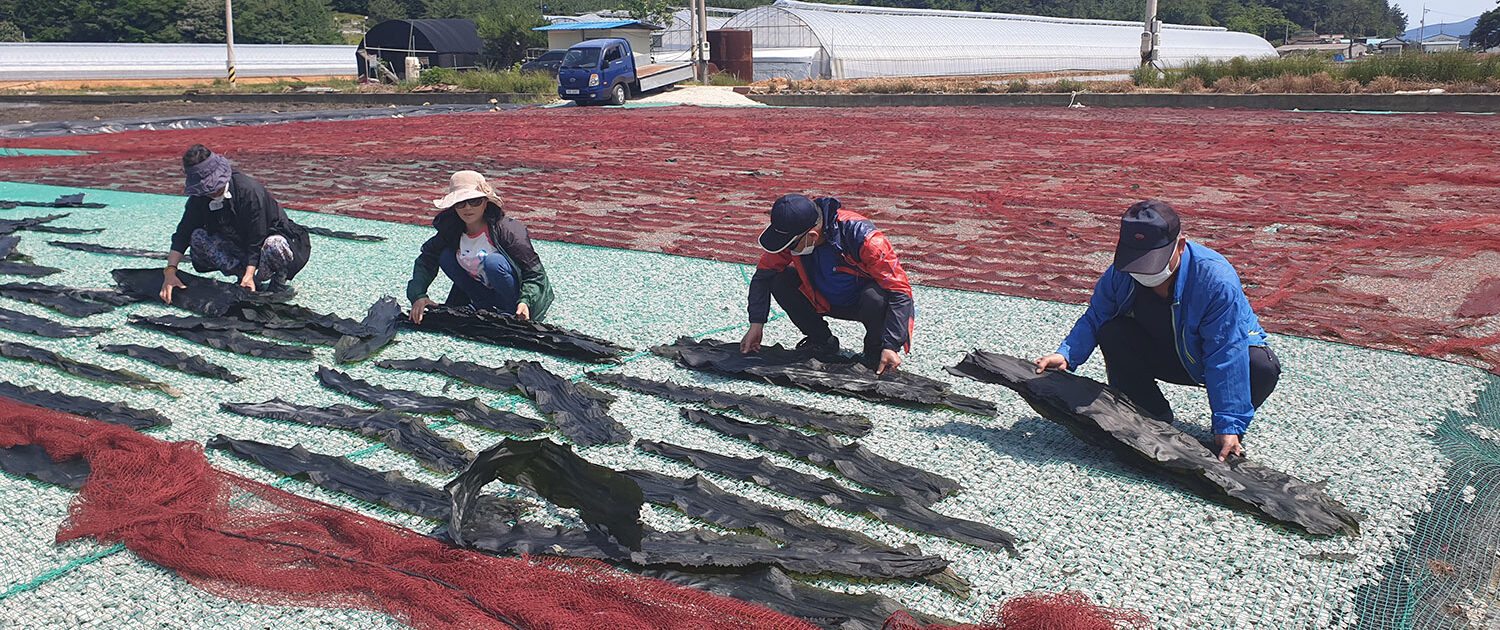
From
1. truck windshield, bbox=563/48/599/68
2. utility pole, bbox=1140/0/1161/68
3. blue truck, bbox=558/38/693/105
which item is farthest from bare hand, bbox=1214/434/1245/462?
truck windshield, bbox=563/48/599/68

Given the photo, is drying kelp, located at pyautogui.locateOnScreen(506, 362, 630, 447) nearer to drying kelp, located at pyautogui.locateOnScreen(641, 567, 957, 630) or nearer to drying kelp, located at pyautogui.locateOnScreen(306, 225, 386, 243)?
drying kelp, located at pyautogui.locateOnScreen(641, 567, 957, 630)

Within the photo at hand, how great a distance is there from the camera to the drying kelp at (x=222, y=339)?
14.9 ft

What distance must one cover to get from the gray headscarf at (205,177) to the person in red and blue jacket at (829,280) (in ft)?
9.46

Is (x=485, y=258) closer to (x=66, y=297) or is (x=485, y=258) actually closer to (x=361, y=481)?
(x=361, y=481)

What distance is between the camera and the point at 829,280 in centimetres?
416

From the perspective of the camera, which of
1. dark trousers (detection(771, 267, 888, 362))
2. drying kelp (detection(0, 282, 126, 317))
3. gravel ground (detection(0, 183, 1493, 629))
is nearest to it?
gravel ground (detection(0, 183, 1493, 629))

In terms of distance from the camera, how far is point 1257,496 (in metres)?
2.88

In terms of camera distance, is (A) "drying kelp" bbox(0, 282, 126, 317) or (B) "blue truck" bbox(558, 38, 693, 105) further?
(B) "blue truck" bbox(558, 38, 693, 105)

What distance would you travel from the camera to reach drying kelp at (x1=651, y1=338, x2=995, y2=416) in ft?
12.7

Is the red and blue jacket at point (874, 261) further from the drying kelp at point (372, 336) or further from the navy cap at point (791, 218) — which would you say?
the drying kelp at point (372, 336)

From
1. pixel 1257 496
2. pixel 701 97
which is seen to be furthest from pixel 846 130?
pixel 1257 496

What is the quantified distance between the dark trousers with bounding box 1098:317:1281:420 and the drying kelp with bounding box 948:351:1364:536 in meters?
0.19

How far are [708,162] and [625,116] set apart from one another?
9.54 metres

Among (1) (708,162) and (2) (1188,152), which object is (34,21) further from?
(2) (1188,152)
